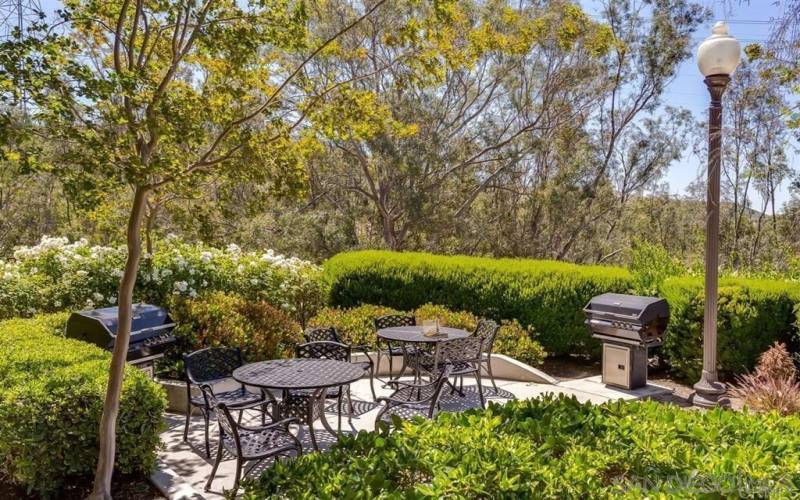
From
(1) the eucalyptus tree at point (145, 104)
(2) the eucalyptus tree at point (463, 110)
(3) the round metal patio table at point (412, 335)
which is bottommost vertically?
(3) the round metal patio table at point (412, 335)

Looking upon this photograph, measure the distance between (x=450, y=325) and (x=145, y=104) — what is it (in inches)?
188

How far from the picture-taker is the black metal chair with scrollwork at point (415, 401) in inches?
164

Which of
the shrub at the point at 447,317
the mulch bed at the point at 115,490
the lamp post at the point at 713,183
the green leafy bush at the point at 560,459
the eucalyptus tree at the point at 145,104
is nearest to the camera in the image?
the green leafy bush at the point at 560,459

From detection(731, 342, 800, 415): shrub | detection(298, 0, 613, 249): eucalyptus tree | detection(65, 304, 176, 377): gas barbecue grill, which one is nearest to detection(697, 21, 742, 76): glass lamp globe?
detection(731, 342, 800, 415): shrub

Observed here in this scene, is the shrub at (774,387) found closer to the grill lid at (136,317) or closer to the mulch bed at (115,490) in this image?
the mulch bed at (115,490)

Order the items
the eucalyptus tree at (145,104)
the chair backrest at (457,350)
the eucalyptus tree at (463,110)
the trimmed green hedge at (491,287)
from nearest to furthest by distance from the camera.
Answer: the eucalyptus tree at (145,104) < the chair backrest at (457,350) < the trimmed green hedge at (491,287) < the eucalyptus tree at (463,110)

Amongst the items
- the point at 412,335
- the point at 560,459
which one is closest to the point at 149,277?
the point at 412,335

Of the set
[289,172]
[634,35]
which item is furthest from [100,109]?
[634,35]

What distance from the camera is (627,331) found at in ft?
20.1

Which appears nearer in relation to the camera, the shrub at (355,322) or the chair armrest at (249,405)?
the chair armrest at (249,405)

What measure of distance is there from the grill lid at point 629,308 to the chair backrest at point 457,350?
1.53 metres

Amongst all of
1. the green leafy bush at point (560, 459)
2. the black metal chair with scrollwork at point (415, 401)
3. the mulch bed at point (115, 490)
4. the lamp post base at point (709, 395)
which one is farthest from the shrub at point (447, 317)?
the green leafy bush at point (560, 459)

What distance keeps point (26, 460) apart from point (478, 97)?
14.5m

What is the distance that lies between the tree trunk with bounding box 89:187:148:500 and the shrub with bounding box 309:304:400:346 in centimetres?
389
